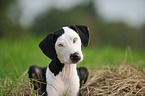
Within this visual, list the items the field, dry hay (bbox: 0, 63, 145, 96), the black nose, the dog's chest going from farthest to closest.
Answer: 1. the field
2. dry hay (bbox: 0, 63, 145, 96)
3. the dog's chest
4. the black nose

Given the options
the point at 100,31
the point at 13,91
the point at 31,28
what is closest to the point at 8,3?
the point at 31,28

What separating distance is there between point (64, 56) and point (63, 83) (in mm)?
484

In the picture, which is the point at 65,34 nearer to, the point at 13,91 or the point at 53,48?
the point at 53,48

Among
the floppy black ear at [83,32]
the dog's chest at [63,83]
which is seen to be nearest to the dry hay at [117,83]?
the dog's chest at [63,83]

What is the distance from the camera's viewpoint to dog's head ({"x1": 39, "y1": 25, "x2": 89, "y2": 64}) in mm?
2064

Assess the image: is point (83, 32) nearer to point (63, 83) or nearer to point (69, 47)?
point (69, 47)

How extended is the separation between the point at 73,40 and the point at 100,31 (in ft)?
57.5

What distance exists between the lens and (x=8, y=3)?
46.2 ft

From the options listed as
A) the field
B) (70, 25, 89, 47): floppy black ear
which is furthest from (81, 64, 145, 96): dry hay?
(70, 25, 89, 47): floppy black ear

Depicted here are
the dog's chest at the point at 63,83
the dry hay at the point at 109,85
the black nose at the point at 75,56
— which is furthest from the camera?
the dry hay at the point at 109,85

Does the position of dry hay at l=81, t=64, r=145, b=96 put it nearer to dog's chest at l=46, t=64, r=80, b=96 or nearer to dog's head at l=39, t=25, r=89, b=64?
dog's chest at l=46, t=64, r=80, b=96

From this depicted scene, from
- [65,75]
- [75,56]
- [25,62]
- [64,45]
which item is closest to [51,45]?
[64,45]

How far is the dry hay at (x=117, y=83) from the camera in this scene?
270 cm

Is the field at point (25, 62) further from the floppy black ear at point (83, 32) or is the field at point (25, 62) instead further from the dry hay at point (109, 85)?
the floppy black ear at point (83, 32)
